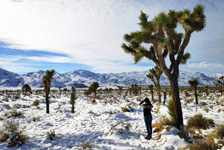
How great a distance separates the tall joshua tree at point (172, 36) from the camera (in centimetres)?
632

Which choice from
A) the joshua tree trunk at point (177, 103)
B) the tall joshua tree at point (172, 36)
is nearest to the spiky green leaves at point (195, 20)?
the tall joshua tree at point (172, 36)

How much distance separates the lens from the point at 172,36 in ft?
23.8

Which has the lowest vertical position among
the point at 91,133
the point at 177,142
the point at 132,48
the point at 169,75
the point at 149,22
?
the point at 91,133

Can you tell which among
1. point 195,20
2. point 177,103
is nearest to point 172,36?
point 195,20

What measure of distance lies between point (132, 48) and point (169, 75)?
292 centimetres

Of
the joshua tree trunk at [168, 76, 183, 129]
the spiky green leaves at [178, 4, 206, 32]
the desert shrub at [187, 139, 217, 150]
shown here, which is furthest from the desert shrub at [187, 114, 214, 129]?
the spiky green leaves at [178, 4, 206, 32]

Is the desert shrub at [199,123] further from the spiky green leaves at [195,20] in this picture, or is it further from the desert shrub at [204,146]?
the spiky green leaves at [195,20]

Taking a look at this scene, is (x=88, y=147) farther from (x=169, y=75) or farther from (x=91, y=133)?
(x=169, y=75)

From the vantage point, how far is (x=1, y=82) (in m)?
158

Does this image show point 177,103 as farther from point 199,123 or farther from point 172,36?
point 172,36

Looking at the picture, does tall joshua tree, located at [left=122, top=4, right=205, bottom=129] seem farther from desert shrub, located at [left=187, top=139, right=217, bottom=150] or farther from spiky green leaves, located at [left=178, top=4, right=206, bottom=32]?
desert shrub, located at [left=187, top=139, right=217, bottom=150]

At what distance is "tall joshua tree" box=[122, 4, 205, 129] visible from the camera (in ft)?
20.7

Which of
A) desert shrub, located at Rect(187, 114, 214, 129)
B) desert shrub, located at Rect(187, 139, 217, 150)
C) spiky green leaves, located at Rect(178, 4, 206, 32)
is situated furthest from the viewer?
desert shrub, located at Rect(187, 114, 214, 129)

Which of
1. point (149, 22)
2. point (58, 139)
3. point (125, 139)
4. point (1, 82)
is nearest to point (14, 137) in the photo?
point (58, 139)
